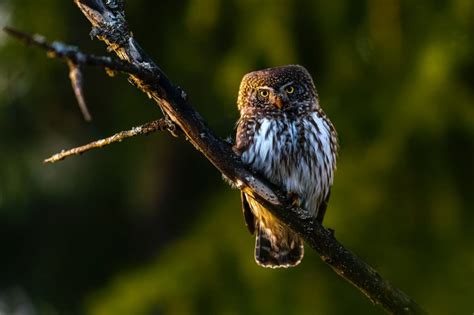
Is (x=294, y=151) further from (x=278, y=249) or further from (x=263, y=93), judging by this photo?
(x=278, y=249)

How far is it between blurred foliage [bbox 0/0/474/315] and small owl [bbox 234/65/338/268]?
120 cm

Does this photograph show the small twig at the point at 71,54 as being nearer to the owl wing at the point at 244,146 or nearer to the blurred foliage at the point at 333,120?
the owl wing at the point at 244,146

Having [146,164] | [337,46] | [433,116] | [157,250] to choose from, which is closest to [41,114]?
→ [146,164]

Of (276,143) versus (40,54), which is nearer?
(276,143)

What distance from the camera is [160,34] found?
25.8 feet

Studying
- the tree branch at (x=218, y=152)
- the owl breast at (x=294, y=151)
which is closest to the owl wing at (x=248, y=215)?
the owl breast at (x=294, y=151)

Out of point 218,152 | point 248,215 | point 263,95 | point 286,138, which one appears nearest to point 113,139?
point 218,152

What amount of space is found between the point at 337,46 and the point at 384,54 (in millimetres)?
340

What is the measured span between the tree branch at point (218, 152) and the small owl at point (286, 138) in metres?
0.78

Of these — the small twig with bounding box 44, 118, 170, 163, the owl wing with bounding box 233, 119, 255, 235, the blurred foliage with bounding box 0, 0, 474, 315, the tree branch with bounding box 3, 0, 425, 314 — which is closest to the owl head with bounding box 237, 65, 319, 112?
the owl wing with bounding box 233, 119, 255, 235

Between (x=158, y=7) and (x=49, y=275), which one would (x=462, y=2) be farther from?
(x=49, y=275)

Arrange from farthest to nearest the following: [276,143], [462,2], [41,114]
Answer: [41,114] → [462,2] → [276,143]

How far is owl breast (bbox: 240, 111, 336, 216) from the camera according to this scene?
492cm

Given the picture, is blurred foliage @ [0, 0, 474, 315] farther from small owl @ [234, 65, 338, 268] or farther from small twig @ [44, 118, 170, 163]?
small twig @ [44, 118, 170, 163]
